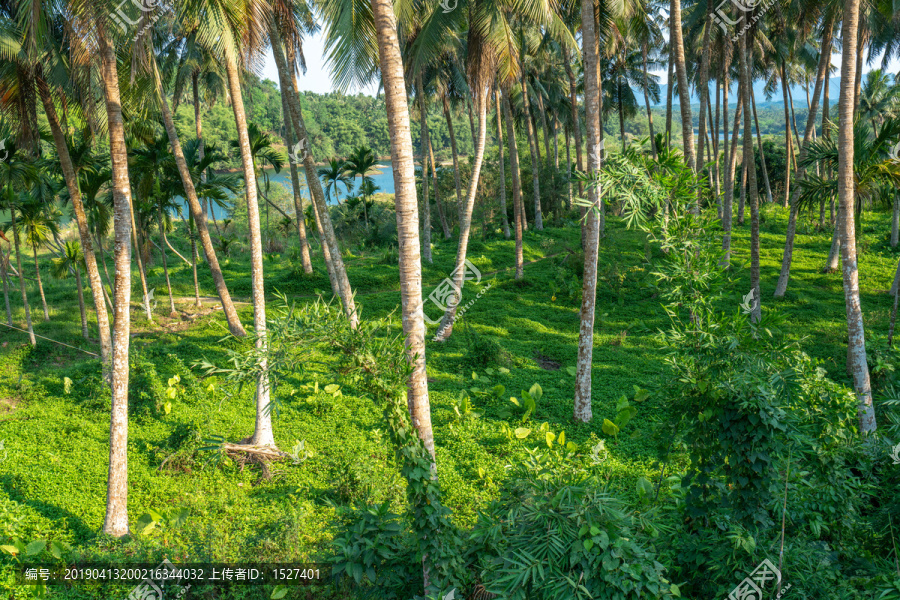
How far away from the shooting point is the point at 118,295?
23.8 feet

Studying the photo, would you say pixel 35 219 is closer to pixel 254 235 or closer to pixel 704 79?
pixel 254 235

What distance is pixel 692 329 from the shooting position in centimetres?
531

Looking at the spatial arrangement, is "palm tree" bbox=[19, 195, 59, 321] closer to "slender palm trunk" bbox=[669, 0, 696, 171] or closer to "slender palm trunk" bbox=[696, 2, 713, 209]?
"slender palm trunk" bbox=[669, 0, 696, 171]

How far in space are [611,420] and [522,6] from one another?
8.84m

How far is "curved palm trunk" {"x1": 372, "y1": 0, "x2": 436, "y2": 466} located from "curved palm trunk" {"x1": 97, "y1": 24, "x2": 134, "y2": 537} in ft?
13.5

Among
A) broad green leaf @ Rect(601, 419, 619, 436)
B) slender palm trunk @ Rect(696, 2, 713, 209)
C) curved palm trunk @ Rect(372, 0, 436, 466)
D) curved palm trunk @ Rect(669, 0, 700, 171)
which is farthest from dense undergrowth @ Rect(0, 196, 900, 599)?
slender palm trunk @ Rect(696, 2, 713, 209)

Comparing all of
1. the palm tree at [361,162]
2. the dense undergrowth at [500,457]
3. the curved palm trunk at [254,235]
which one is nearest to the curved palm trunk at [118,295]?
the dense undergrowth at [500,457]

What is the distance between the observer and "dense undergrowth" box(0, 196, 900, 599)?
4898 millimetres

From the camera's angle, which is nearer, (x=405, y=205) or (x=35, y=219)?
(x=405, y=205)

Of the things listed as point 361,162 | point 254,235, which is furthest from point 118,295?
point 361,162

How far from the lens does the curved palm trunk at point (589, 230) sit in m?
9.39

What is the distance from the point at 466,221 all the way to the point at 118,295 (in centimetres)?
911

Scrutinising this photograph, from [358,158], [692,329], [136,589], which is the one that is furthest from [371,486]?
[358,158]

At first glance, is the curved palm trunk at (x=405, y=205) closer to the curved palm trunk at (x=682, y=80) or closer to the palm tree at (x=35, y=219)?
the curved palm trunk at (x=682, y=80)
